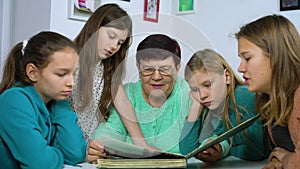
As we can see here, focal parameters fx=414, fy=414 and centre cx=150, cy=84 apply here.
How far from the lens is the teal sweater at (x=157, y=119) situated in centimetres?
117

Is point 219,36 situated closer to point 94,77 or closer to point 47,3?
point 47,3

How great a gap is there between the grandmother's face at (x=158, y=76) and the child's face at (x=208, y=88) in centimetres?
9

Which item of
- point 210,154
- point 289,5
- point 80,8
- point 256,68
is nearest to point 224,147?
point 210,154

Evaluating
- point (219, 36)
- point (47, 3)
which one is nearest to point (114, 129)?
point (47, 3)

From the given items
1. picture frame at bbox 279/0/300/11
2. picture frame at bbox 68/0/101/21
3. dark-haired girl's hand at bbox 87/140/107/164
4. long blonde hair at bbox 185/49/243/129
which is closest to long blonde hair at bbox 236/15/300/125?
long blonde hair at bbox 185/49/243/129

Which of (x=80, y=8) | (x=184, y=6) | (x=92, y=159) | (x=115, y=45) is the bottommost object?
(x=92, y=159)

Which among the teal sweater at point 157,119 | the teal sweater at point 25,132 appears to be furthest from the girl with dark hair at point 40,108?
the teal sweater at point 157,119

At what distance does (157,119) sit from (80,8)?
1111 mm

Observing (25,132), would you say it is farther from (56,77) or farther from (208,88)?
(208,88)

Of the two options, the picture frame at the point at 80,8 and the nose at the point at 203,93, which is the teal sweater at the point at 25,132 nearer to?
the nose at the point at 203,93

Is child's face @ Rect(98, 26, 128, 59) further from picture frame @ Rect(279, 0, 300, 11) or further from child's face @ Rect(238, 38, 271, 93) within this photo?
picture frame @ Rect(279, 0, 300, 11)

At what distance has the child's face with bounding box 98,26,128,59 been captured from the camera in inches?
50.3

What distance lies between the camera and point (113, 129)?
1274mm

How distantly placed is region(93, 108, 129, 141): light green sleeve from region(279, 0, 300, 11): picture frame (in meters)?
1.52
